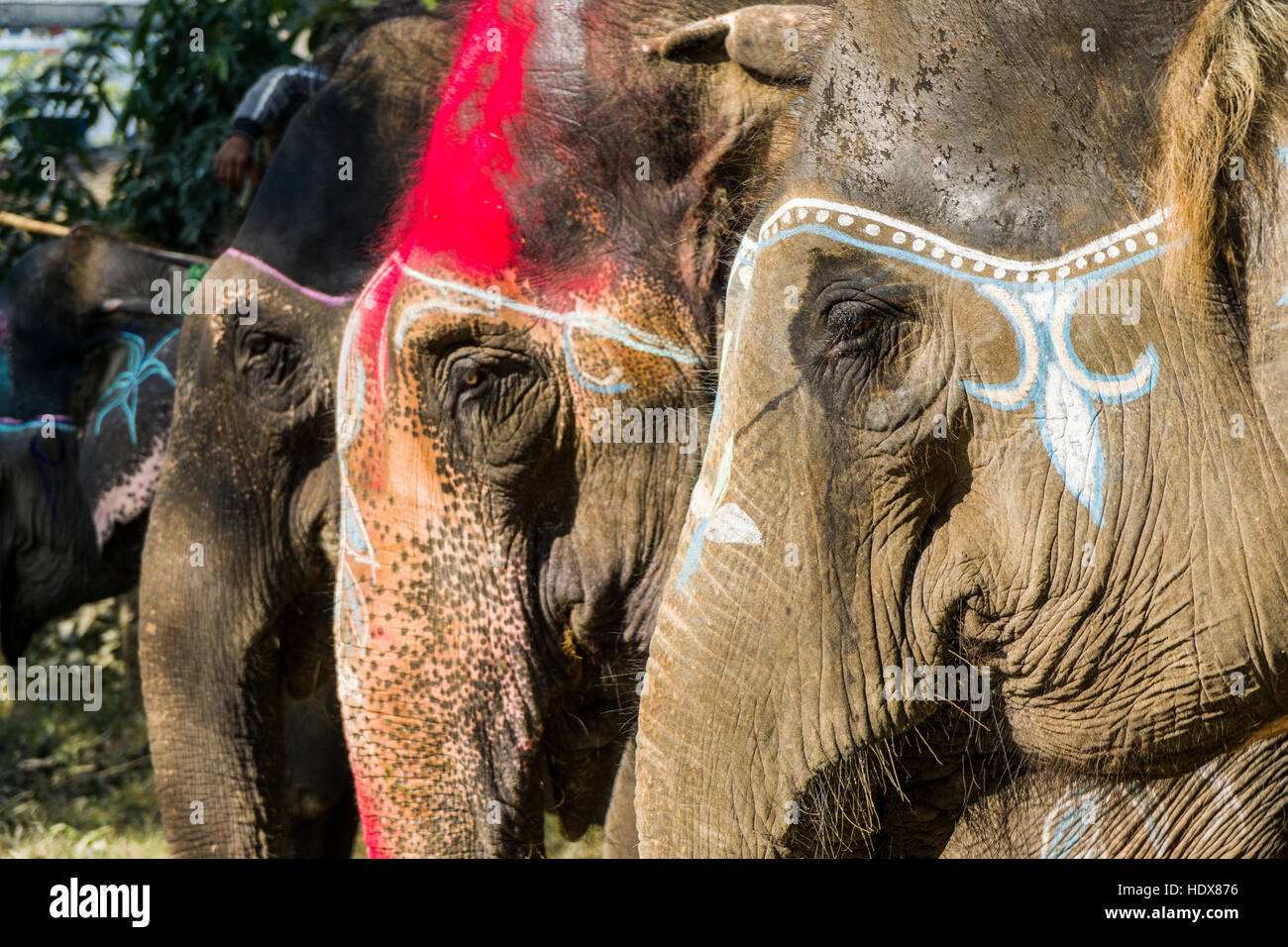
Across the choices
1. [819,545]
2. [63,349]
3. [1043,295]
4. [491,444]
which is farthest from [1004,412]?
[63,349]

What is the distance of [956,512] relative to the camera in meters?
1.64

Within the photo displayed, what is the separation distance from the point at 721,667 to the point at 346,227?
1.66m

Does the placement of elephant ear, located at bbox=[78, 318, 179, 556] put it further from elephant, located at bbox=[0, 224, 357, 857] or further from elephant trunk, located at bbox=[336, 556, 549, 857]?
elephant trunk, located at bbox=[336, 556, 549, 857]

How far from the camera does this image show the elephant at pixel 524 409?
7.73 ft

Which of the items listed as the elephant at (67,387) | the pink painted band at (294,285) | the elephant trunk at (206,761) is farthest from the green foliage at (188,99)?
the elephant trunk at (206,761)

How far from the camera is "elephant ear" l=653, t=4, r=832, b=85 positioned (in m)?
2.00

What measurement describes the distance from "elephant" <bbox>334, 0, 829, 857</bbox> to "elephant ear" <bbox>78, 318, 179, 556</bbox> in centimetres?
142

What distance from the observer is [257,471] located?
311 centimetres

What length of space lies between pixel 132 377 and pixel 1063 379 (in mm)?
2826

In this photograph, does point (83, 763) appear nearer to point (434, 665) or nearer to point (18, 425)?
point (18, 425)

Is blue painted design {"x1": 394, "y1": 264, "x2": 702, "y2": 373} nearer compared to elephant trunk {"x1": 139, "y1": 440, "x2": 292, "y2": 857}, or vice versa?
blue painted design {"x1": 394, "y1": 264, "x2": 702, "y2": 373}

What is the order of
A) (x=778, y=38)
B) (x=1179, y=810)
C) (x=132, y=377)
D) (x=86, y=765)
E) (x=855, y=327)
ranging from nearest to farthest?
(x=855, y=327) → (x=1179, y=810) → (x=778, y=38) → (x=132, y=377) → (x=86, y=765)

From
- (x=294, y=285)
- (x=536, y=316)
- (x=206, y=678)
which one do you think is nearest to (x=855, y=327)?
(x=536, y=316)

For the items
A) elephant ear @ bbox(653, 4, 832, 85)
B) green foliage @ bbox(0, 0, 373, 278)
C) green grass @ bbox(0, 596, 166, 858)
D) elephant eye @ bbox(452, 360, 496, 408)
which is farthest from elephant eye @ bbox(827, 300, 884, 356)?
green grass @ bbox(0, 596, 166, 858)
